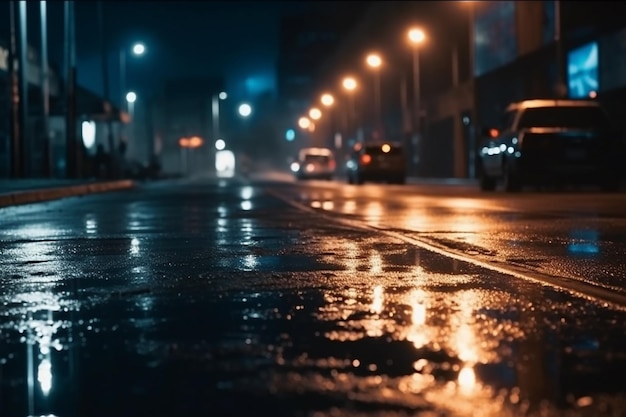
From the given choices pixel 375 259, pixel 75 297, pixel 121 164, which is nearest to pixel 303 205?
pixel 375 259

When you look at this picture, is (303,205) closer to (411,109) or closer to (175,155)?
(411,109)

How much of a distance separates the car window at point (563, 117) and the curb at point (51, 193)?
11843mm

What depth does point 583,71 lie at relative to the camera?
131 ft

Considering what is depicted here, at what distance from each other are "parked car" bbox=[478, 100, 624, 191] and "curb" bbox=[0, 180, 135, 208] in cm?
1155

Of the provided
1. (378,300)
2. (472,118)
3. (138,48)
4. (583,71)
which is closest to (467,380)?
(378,300)

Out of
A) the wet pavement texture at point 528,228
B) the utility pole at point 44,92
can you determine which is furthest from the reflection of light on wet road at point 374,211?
the utility pole at point 44,92

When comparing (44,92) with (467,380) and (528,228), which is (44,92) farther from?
(467,380)

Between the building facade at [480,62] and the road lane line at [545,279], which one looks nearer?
the road lane line at [545,279]

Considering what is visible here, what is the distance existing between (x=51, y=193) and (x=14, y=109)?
869cm

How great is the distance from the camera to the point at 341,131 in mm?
119625

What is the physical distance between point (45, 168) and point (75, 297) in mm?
37155

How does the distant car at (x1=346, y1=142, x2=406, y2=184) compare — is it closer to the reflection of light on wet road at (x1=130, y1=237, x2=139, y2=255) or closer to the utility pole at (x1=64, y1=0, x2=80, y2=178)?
the utility pole at (x1=64, y1=0, x2=80, y2=178)

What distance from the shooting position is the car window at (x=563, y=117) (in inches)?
1073

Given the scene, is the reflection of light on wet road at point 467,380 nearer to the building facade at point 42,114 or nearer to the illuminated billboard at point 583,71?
the illuminated billboard at point 583,71
